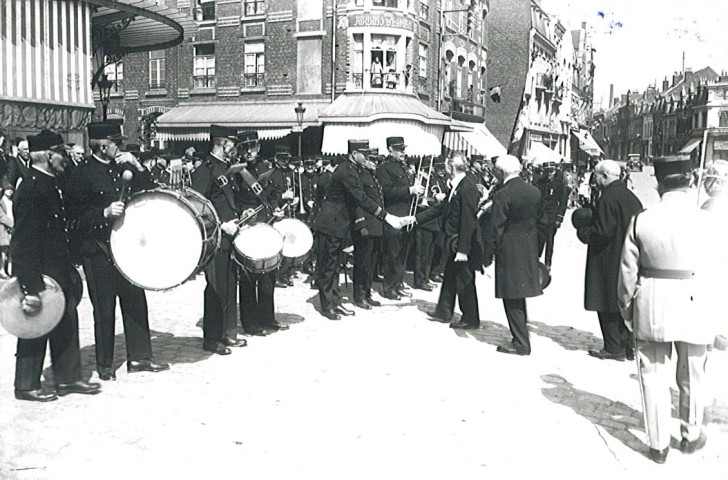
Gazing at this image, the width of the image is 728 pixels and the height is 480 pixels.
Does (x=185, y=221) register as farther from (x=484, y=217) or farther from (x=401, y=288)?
(x=401, y=288)

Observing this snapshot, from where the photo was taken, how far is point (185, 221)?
5.89m

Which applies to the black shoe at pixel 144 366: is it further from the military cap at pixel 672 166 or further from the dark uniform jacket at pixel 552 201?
the dark uniform jacket at pixel 552 201

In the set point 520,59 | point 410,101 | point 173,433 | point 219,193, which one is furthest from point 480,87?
point 173,433

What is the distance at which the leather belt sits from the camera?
171 inches

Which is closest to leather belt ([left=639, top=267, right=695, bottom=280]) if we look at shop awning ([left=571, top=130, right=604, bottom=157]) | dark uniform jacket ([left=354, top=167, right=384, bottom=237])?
dark uniform jacket ([left=354, top=167, right=384, bottom=237])

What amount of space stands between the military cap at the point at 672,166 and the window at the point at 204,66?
25.4 metres

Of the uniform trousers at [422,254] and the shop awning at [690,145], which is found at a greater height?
the shop awning at [690,145]

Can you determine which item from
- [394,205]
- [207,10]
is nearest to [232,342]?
[394,205]

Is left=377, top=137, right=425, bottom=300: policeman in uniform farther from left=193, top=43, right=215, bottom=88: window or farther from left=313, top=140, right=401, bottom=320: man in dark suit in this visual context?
left=193, top=43, right=215, bottom=88: window

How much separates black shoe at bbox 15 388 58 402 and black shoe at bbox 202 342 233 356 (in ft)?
5.50

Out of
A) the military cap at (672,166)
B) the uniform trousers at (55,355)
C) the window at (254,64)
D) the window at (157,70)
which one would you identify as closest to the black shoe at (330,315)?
the uniform trousers at (55,355)

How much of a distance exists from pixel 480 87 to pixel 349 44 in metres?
13.4

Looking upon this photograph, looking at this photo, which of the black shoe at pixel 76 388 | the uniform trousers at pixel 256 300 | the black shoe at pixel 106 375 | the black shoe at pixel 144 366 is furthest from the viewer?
the uniform trousers at pixel 256 300

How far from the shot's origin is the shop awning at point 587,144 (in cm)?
6199
